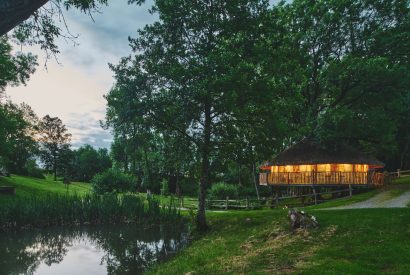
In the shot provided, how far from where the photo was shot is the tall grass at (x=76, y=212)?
81.6 feet

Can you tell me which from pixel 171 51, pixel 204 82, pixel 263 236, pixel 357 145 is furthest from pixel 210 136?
pixel 357 145

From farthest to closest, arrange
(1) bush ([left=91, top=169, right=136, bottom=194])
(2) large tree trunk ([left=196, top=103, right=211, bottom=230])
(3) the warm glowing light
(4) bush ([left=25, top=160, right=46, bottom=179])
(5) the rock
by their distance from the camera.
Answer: (4) bush ([left=25, top=160, right=46, bottom=179]), (1) bush ([left=91, top=169, right=136, bottom=194]), (3) the warm glowing light, (2) large tree trunk ([left=196, top=103, right=211, bottom=230]), (5) the rock

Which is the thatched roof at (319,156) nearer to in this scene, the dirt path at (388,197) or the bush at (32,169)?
the dirt path at (388,197)

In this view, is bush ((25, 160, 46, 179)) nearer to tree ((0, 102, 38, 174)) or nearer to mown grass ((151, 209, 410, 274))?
tree ((0, 102, 38, 174))

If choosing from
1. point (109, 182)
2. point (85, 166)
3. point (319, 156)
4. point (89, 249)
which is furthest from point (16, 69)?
point (85, 166)

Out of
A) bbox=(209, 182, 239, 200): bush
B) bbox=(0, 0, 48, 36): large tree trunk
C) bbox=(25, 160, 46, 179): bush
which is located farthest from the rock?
bbox=(25, 160, 46, 179): bush

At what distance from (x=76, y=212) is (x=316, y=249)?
66.2 ft

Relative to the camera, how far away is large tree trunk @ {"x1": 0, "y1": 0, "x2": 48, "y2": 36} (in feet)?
13.1

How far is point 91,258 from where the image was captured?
19266 millimetres

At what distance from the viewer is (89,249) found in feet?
69.4

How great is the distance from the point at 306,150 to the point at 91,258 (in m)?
24.5

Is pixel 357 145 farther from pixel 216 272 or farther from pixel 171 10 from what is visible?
pixel 216 272

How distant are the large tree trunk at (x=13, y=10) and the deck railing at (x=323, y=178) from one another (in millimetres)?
34254

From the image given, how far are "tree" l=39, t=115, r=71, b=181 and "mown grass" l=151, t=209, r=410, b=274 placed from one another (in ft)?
270
